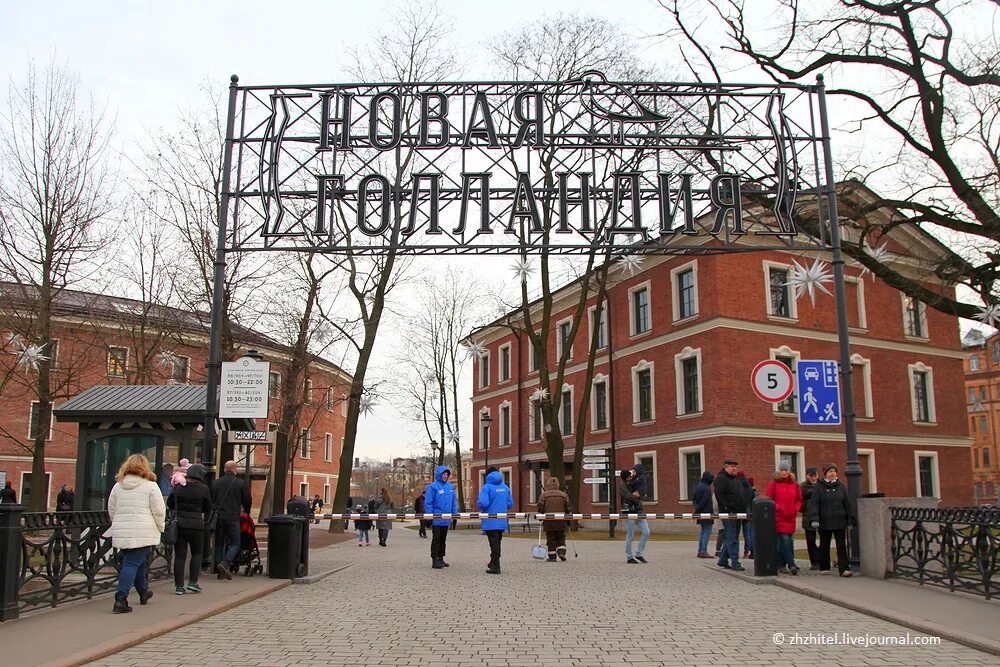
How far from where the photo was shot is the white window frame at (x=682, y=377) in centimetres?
3438

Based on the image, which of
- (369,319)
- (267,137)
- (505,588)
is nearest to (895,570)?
(505,588)

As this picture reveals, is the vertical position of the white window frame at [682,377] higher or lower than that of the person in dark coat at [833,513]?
higher

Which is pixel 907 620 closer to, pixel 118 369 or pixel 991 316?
pixel 991 316

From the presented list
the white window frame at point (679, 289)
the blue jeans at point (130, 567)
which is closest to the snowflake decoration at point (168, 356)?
the white window frame at point (679, 289)

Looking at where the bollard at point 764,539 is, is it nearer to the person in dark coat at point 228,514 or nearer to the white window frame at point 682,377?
the person in dark coat at point 228,514

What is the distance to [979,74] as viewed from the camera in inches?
712

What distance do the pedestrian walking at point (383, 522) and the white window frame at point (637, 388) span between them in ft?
44.7

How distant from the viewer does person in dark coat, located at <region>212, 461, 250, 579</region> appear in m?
12.5

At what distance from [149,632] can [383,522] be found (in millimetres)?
A: 15672

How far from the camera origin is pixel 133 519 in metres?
9.30

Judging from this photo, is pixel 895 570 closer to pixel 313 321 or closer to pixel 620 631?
pixel 620 631

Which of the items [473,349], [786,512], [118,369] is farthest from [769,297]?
[118,369]

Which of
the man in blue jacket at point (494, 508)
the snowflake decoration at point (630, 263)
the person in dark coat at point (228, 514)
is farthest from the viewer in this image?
the snowflake decoration at point (630, 263)

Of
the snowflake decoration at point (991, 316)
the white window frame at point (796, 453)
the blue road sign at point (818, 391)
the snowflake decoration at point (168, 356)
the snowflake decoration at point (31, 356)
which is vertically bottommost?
the white window frame at point (796, 453)
